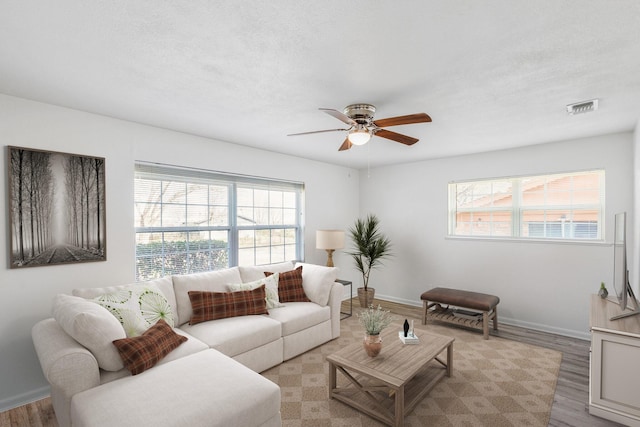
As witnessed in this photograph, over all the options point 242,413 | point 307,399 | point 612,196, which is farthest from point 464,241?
point 242,413

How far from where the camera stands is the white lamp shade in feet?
15.0

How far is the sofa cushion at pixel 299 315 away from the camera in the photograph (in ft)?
10.4

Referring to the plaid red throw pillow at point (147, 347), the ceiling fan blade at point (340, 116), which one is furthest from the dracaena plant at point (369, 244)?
the plaid red throw pillow at point (147, 347)

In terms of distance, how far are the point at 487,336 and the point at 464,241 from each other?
1419 mm

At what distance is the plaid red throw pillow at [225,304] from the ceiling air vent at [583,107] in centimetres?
329

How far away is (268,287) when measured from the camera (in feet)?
11.4

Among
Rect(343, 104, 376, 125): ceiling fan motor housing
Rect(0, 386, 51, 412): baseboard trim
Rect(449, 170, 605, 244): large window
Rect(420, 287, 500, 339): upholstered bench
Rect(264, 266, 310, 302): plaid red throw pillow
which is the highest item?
Rect(343, 104, 376, 125): ceiling fan motor housing

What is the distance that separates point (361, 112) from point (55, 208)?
105 inches

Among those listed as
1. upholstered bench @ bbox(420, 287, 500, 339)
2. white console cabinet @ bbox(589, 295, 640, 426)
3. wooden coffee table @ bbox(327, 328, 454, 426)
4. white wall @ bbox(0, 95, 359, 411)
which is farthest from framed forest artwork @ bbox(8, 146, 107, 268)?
white console cabinet @ bbox(589, 295, 640, 426)

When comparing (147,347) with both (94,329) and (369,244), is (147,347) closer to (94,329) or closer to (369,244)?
(94,329)

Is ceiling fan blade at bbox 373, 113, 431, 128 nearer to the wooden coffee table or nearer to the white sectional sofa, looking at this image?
the wooden coffee table

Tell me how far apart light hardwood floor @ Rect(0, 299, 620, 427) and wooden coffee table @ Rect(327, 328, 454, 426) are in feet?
2.74

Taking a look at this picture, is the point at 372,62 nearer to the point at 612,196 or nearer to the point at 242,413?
the point at 242,413

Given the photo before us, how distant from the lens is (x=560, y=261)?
12.8ft
